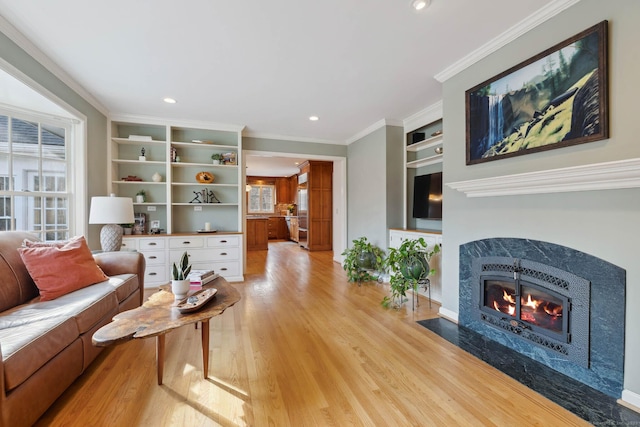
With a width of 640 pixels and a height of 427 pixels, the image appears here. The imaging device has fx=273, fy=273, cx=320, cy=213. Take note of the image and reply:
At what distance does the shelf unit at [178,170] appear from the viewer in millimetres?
4152

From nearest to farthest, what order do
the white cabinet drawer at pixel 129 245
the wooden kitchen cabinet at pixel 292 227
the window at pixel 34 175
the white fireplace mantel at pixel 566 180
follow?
the white fireplace mantel at pixel 566 180, the window at pixel 34 175, the white cabinet drawer at pixel 129 245, the wooden kitchen cabinet at pixel 292 227

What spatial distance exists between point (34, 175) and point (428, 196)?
450 centimetres

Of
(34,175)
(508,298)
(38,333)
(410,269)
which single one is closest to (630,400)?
(508,298)

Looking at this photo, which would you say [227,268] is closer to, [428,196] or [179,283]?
[179,283]

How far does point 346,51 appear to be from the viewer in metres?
2.38

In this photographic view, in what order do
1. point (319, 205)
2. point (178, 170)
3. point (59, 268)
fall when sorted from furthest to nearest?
1. point (319, 205)
2. point (178, 170)
3. point (59, 268)

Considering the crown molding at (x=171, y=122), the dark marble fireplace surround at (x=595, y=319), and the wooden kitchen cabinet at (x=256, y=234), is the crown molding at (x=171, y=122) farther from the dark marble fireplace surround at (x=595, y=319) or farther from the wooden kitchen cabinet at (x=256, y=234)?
the dark marble fireplace surround at (x=595, y=319)

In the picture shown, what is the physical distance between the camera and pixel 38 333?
1.43m

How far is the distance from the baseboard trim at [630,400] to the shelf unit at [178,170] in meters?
4.40

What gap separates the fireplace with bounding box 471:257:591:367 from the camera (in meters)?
1.79

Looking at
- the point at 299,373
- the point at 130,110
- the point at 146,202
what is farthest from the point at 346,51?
the point at 146,202

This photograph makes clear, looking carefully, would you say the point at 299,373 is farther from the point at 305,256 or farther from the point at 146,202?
the point at 305,256

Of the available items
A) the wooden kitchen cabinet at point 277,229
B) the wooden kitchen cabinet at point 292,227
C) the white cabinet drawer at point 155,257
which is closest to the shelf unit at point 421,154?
the white cabinet drawer at point 155,257

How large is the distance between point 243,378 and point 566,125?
2.73m
